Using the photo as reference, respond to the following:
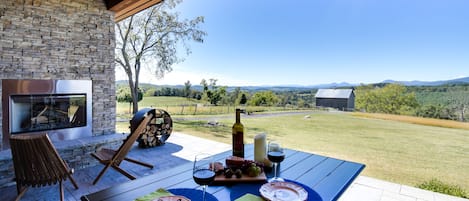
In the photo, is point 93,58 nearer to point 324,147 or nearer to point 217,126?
point 217,126

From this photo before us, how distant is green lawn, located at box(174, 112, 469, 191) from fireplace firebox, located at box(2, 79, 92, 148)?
8.43 feet

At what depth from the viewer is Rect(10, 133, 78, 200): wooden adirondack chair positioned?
7.13ft

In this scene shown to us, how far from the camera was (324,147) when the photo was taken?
14.3 ft

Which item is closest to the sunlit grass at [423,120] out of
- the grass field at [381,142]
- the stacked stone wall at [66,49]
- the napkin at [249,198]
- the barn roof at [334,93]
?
the grass field at [381,142]

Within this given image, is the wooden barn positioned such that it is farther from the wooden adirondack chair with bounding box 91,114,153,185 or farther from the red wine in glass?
the red wine in glass

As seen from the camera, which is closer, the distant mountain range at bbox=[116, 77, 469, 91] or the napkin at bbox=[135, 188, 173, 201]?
the napkin at bbox=[135, 188, 173, 201]

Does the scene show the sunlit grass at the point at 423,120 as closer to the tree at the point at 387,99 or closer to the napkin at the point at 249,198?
the tree at the point at 387,99

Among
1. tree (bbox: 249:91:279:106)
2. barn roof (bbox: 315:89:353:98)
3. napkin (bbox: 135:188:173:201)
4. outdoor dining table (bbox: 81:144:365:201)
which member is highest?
barn roof (bbox: 315:89:353:98)

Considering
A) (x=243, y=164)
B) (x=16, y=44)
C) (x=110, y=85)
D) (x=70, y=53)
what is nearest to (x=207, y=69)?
(x=110, y=85)

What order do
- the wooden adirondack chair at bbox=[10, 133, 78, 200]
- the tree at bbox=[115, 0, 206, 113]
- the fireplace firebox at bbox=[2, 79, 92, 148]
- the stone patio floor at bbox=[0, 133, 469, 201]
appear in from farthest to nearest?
the tree at bbox=[115, 0, 206, 113], the fireplace firebox at bbox=[2, 79, 92, 148], the stone patio floor at bbox=[0, 133, 469, 201], the wooden adirondack chair at bbox=[10, 133, 78, 200]

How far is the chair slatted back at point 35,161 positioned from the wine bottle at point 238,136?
1802 millimetres

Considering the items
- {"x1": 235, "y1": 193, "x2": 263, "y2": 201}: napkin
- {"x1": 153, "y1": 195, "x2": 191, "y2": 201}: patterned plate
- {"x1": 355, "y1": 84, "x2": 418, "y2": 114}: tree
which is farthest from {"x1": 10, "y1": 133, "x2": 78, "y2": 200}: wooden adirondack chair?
{"x1": 355, "y1": 84, "x2": 418, "y2": 114}: tree

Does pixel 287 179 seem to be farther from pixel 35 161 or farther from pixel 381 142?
pixel 381 142

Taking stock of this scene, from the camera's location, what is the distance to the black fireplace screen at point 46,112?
124 inches
